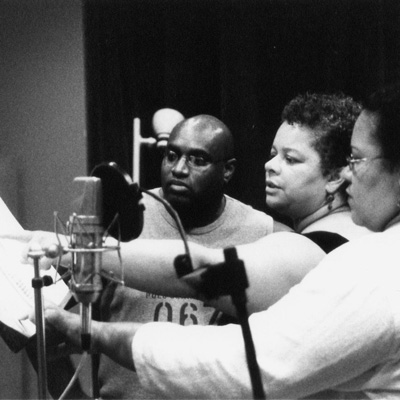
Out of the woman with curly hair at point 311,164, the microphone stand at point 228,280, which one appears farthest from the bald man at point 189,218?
the microphone stand at point 228,280

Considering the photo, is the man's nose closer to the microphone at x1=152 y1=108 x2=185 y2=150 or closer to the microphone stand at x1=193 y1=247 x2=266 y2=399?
the microphone at x1=152 y1=108 x2=185 y2=150

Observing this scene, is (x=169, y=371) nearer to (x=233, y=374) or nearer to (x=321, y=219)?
(x=233, y=374)

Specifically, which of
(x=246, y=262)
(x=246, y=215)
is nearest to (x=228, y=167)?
(x=246, y=215)

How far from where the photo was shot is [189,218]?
1.89 meters

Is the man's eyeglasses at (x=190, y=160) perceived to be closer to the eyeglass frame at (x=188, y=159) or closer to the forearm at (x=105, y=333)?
the eyeglass frame at (x=188, y=159)

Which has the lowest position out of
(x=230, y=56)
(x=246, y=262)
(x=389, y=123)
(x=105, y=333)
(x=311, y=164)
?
(x=105, y=333)

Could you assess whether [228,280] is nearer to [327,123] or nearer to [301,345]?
[301,345]

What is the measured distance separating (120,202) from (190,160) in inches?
34.2

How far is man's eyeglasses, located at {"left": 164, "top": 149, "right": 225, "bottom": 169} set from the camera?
6.18 feet

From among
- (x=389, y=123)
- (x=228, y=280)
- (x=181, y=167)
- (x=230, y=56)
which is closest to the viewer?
(x=228, y=280)

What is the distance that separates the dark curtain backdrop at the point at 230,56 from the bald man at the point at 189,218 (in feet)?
1.37

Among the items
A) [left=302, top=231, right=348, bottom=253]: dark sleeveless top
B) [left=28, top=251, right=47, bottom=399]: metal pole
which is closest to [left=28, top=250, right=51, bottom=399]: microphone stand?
[left=28, top=251, right=47, bottom=399]: metal pole

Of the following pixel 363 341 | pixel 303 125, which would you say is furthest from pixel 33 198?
pixel 363 341

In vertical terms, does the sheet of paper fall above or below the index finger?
below
